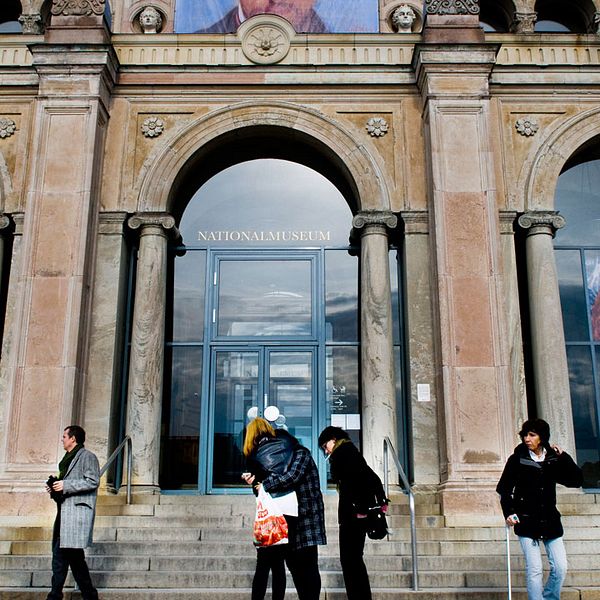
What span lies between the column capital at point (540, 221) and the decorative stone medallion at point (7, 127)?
8758 mm

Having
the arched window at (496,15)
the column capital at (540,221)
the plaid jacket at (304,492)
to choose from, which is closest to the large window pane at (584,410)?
the column capital at (540,221)

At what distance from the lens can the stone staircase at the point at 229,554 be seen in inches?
309

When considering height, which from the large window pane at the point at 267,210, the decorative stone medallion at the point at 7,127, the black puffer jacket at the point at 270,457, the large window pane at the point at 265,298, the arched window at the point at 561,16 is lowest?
the black puffer jacket at the point at 270,457

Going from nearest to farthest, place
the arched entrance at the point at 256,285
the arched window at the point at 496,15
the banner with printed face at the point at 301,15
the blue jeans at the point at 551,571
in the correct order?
the blue jeans at the point at 551,571
the arched entrance at the point at 256,285
the banner with printed face at the point at 301,15
the arched window at the point at 496,15

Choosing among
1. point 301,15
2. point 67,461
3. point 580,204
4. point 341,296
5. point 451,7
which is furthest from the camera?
point 301,15

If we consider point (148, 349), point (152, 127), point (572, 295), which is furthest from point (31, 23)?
point (572, 295)

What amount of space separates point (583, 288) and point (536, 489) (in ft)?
26.1

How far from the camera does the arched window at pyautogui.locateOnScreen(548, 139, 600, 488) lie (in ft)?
42.2

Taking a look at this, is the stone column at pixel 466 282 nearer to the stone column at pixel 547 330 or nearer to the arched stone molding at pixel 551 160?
the arched stone molding at pixel 551 160

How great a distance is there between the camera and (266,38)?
13414 millimetres

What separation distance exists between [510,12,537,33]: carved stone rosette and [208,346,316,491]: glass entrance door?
24.9 ft

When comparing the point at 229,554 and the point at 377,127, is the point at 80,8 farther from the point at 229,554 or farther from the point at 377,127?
the point at 229,554

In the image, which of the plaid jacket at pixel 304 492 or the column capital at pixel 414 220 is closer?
the plaid jacket at pixel 304 492

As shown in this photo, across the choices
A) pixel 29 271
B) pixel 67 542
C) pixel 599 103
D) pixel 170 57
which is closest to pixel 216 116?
pixel 170 57
